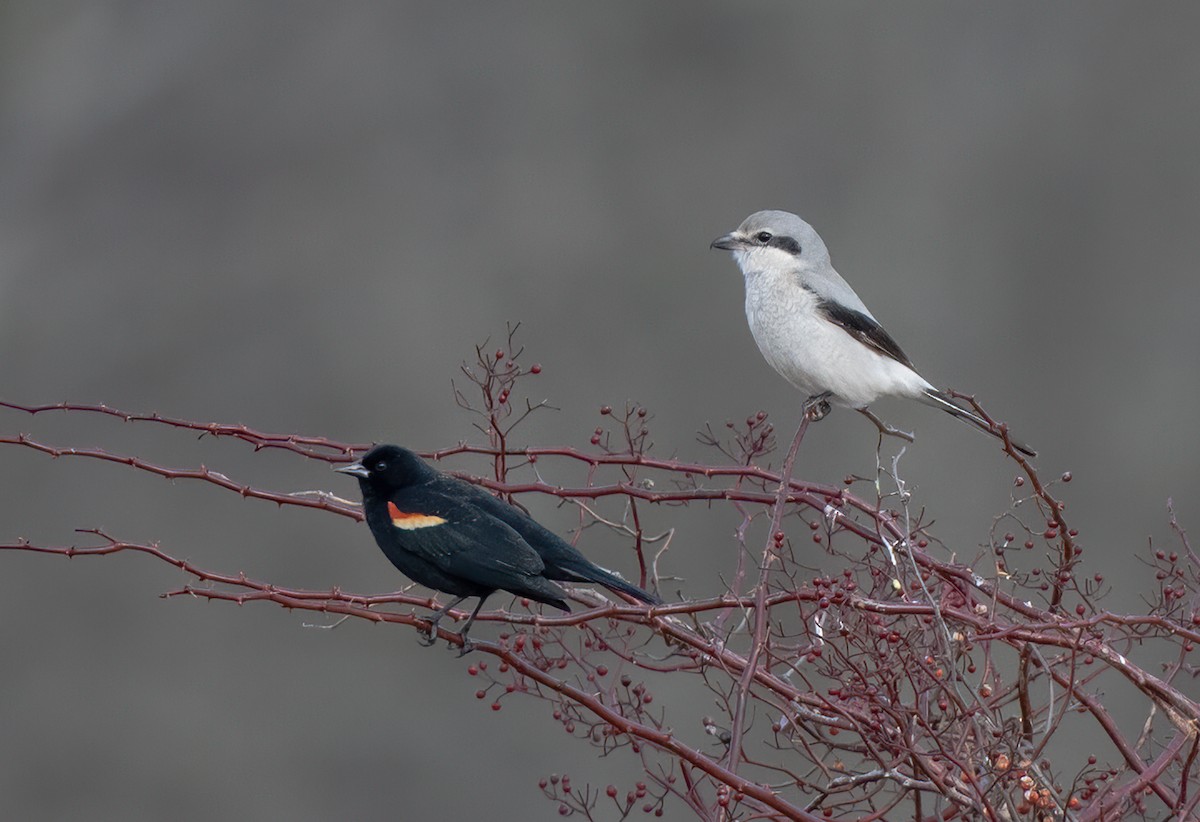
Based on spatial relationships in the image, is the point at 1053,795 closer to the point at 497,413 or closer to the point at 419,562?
the point at 497,413

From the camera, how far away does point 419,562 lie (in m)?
2.68

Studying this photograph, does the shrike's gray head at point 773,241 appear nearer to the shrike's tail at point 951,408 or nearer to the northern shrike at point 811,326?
the northern shrike at point 811,326

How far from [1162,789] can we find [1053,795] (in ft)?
0.88

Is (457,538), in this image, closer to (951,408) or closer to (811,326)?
(811,326)

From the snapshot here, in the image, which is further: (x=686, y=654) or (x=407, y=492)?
(x=407, y=492)

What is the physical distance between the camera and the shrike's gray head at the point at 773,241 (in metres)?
3.85

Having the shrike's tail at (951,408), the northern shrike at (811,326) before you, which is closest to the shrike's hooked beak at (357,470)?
the northern shrike at (811,326)

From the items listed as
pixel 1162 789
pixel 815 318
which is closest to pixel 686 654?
pixel 1162 789

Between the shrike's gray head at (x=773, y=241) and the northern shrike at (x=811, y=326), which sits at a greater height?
the shrike's gray head at (x=773, y=241)

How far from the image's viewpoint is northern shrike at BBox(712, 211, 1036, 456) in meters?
3.71

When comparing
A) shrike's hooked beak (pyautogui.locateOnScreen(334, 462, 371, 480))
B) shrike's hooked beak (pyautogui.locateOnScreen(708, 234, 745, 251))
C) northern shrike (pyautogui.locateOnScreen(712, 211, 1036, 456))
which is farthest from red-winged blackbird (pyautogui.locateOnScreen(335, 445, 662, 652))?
shrike's hooked beak (pyautogui.locateOnScreen(708, 234, 745, 251))

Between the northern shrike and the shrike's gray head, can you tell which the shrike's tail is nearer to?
the northern shrike

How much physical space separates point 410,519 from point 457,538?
0.13 metres

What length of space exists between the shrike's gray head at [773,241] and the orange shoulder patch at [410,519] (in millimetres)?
1561
